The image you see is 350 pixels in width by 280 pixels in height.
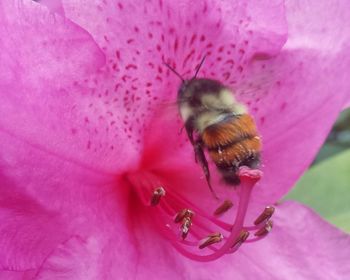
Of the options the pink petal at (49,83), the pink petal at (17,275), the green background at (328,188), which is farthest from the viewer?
the green background at (328,188)

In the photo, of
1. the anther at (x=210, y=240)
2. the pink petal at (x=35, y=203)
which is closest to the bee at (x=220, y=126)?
the anther at (x=210, y=240)

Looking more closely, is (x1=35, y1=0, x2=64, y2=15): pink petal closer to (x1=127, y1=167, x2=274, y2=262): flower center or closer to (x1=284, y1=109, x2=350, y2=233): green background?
(x1=127, y1=167, x2=274, y2=262): flower center

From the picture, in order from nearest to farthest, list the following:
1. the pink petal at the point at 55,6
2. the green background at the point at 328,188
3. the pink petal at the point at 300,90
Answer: the pink petal at the point at 55,6 → the pink petal at the point at 300,90 → the green background at the point at 328,188

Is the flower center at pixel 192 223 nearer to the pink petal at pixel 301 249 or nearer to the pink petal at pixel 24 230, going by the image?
the pink petal at pixel 301 249

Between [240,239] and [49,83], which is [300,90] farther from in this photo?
[49,83]

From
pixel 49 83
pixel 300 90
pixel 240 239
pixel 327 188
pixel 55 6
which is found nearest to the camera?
pixel 49 83

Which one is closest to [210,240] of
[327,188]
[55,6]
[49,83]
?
[49,83]

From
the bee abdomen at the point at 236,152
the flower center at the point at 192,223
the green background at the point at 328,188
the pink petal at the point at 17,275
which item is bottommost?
the green background at the point at 328,188
